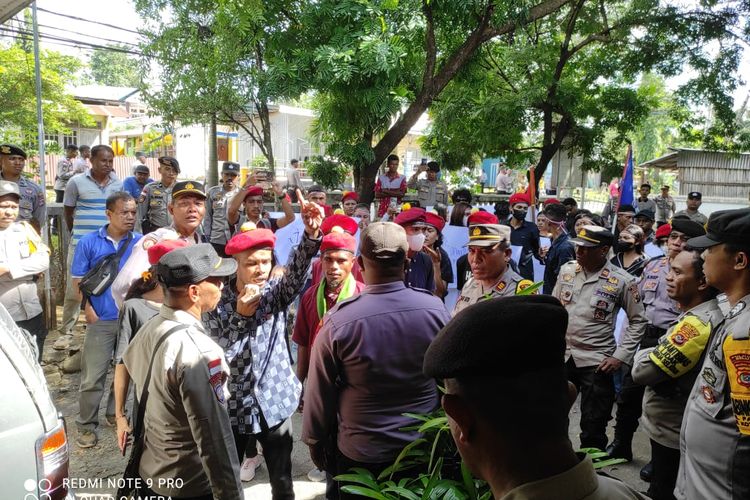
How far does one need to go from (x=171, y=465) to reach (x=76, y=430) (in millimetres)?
2886

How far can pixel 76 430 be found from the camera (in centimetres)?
468

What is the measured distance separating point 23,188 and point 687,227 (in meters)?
6.48

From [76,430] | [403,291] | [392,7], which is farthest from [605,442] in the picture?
[392,7]

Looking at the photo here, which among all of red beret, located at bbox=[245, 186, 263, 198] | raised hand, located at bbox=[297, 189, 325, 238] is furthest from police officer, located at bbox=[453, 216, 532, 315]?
A: red beret, located at bbox=[245, 186, 263, 198]

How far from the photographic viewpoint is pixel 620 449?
14.6ft

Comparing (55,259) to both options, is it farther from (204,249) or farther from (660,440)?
(660,440)

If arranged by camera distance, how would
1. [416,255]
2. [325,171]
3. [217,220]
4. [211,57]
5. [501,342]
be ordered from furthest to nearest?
[325,171] < [211,57] < [217,220] < [416,255] < [501,342]

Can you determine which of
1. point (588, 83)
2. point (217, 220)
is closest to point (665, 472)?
point (217, 220)

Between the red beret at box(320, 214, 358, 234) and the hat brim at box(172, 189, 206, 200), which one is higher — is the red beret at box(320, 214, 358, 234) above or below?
below

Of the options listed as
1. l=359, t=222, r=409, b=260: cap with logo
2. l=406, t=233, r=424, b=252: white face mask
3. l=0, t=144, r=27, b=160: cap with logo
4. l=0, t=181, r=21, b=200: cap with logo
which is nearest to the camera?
l=359, t=222, r=409, b=260: cap with logo

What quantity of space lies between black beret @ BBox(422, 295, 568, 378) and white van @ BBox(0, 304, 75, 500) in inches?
76.0

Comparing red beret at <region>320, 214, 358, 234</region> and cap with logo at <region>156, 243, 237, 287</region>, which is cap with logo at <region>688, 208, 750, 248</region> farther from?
red beret at <region>320, 214, 358, 234</region>

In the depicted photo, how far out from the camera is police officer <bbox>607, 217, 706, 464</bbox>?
168 inches

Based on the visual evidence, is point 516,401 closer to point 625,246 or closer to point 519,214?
point 625,246
